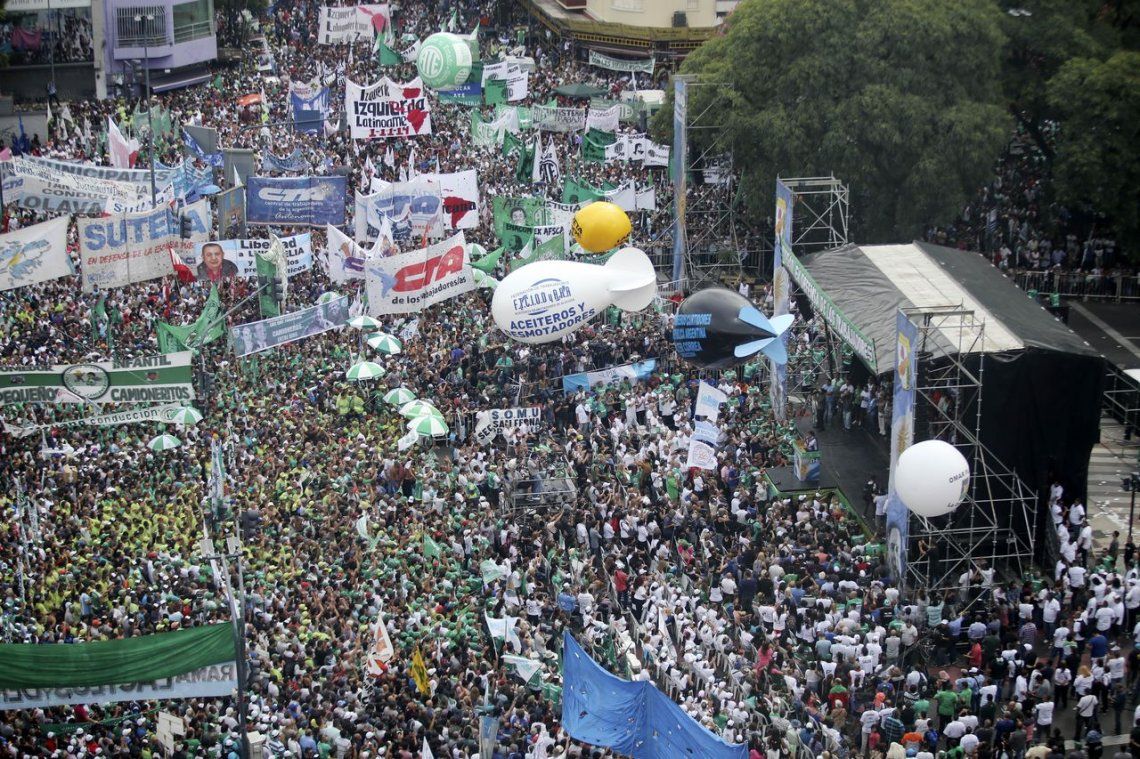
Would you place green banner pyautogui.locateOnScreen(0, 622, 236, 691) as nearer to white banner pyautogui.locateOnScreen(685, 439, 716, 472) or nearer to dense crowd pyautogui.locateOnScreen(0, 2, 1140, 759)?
dense crowd pyautogui.locateOnScreen(0, 2, 1140, 759)

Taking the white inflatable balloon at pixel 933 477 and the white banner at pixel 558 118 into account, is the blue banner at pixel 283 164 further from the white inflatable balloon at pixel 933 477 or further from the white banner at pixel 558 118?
the white inflatable balloon at pixel 933 477

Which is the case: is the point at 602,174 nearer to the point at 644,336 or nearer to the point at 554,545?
the point at 644,336

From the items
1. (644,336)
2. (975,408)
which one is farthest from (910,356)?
(644,336)

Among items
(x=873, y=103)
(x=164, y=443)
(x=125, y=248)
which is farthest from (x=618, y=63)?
(x=164, y=443)

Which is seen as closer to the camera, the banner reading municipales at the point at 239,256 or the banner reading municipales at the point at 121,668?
the banner reading municipales at the point at 121,668

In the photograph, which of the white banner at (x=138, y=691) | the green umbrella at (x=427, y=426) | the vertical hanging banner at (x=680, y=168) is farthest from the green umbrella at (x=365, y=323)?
the white banner at (x=138, y=691)

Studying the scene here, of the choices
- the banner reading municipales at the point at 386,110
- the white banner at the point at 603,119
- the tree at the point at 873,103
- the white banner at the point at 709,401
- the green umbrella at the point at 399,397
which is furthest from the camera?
the white banner at the point at 603,119

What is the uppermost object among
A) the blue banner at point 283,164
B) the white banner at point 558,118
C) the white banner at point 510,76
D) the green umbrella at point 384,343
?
the white banner at point 510,76
